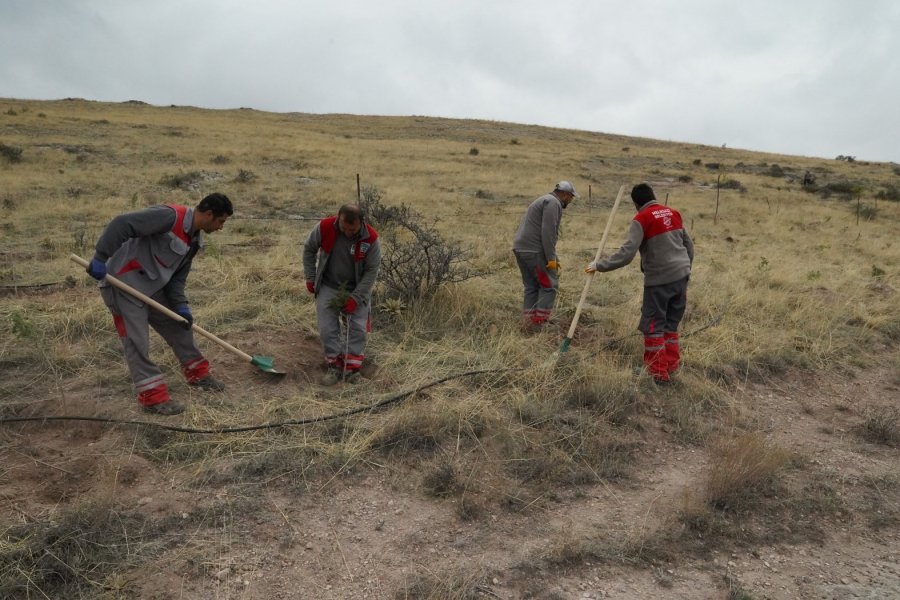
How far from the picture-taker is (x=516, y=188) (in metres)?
17.1

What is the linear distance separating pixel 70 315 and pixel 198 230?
199 centimetres

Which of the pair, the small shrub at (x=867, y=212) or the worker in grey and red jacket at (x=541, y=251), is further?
the small shrub at (x=867, y=212)

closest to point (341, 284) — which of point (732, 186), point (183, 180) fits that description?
point (183, 180)

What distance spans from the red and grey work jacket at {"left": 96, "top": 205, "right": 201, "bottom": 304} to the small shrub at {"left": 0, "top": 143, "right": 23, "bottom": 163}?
1422 cm

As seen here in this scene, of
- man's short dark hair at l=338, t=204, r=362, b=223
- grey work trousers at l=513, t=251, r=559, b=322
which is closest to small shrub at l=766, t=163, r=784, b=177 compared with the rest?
grey work trousers at l=513, t=251, r=559, b=322

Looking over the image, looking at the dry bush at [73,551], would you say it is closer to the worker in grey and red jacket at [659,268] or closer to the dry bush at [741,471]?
the dry bush at [741,471]

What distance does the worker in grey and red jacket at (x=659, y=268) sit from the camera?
4738mm

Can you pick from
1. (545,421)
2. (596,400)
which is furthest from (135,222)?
(596,400)

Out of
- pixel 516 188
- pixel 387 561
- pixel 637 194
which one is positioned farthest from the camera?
pixel 516 188

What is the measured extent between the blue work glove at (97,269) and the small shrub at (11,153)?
14359 millimetres

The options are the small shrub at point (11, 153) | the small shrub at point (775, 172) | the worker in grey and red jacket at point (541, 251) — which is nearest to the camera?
the worker in grey and red jacket at point (541, 251)

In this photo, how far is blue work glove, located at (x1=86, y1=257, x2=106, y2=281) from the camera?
12.0 ft

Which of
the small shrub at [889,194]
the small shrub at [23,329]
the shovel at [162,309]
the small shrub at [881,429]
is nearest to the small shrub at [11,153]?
the small shrub at [23,329]

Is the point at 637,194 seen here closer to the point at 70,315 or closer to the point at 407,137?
the point at 70,315
